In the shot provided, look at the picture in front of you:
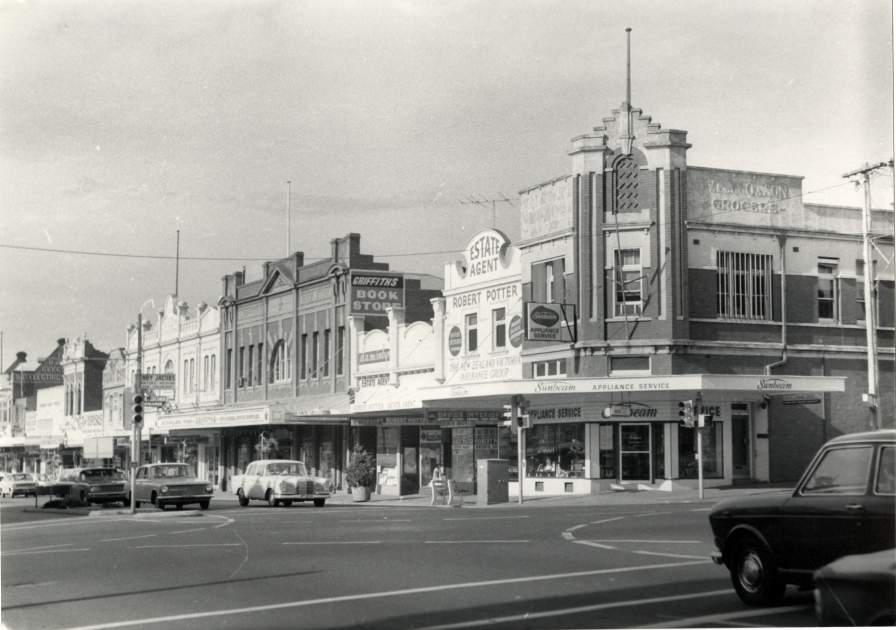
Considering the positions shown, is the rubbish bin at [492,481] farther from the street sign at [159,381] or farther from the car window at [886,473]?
the street sign at [159,381]

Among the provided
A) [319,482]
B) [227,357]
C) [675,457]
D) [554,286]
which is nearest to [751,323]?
[675,457]

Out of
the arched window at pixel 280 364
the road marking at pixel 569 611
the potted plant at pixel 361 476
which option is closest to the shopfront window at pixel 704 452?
the potted plant at pixel 361 476

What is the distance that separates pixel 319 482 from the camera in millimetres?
34375

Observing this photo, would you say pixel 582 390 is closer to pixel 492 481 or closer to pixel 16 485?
pixel 492 481

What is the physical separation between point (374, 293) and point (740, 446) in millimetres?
25888

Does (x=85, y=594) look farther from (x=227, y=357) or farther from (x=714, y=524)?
(x=227, y=357)

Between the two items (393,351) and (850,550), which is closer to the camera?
(850,550)

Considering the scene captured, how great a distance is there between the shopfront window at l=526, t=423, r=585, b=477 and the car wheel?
2599cm

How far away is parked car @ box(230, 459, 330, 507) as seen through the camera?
Result: 34125mm

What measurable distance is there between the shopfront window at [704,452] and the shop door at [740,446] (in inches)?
33.4

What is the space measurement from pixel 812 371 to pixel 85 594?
15012 mm

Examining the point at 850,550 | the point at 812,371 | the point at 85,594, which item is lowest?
the point at 85,594

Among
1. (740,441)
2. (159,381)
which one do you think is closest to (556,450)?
(740,441)

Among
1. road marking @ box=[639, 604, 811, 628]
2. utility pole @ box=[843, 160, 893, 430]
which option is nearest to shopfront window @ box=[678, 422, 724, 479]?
utility pole @ box=[843, 160, 893, 430]
